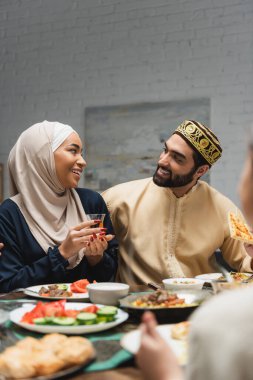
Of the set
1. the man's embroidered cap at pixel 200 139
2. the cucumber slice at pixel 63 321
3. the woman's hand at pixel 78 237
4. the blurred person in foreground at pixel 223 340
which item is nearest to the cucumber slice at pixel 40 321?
the cucumber slice at pixel 63 321

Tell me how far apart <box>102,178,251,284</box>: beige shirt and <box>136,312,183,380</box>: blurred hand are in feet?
6.11

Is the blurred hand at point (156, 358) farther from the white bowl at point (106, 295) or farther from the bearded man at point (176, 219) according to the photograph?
the bearded man at point (176, 219)

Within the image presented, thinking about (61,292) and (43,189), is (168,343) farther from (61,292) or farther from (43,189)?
(43,189)

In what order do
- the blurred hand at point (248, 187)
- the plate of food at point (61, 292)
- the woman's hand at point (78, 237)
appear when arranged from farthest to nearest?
the woman's hand at point (78, 237), the plate of food at point (61, 292), the blurred hand at point (248, 187)

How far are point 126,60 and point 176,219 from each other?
3.01 meters

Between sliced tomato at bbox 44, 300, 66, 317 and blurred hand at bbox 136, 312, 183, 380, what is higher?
blurred hand at bbox 136, 312, 183, 380

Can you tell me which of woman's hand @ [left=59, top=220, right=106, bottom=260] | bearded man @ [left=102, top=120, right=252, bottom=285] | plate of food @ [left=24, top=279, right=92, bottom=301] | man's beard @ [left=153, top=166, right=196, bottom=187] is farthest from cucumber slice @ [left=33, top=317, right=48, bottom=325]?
man's beard @ [left=153, top=166, right=196, bottom=187]

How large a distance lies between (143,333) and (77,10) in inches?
209

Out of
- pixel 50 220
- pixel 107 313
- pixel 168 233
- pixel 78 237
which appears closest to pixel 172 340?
pixel 107 313

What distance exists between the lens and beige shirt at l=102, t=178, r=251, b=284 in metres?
2.73

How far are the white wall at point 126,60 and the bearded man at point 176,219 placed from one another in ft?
6.47

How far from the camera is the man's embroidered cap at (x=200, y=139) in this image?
2885mm

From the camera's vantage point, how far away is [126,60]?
5.29m

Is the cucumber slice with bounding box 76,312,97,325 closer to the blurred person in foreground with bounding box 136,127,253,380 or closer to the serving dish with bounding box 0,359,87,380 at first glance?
the serving dish with bounding box 0,359,87,380
